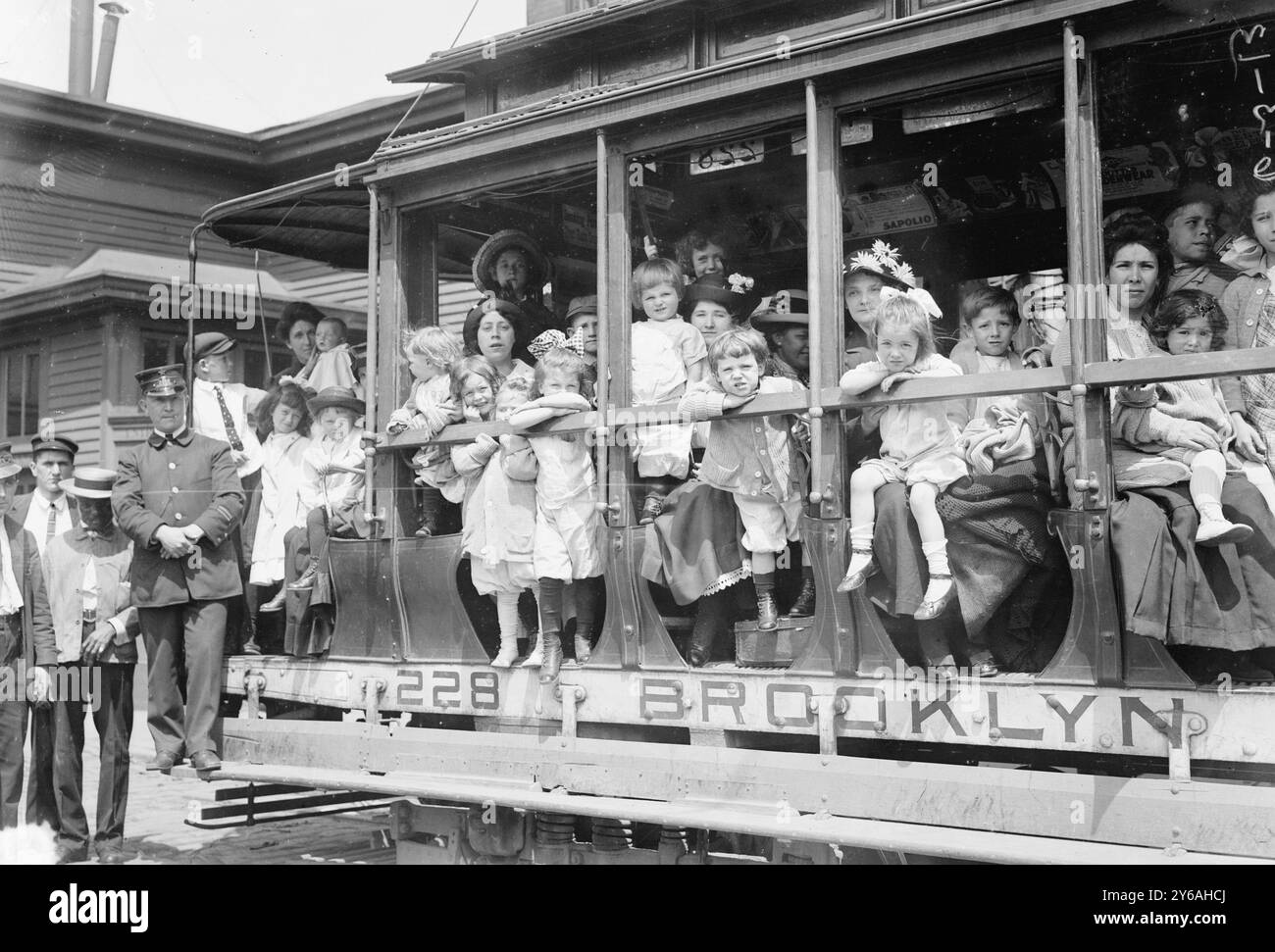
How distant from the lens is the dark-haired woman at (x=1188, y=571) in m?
3.53

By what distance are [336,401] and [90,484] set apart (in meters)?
1.30

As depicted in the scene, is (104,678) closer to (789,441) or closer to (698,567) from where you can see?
(698,567)

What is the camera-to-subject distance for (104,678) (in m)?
6.23

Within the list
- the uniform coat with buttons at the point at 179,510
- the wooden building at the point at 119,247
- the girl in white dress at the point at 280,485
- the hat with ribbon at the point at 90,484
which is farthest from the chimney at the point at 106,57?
the uniform coat with buttons at the point at 179,510

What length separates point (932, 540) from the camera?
400 centimetres

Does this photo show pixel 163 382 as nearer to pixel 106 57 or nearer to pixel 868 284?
pixel 868 284

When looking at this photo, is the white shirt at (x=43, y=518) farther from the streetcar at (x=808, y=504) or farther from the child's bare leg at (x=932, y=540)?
the child's bare leg at (x=932, y=540)

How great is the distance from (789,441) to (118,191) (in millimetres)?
12157

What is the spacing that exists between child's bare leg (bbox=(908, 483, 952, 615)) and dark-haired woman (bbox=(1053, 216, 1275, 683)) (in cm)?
43

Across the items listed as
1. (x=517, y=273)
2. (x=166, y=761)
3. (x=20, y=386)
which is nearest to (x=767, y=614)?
(x=517, y=273)

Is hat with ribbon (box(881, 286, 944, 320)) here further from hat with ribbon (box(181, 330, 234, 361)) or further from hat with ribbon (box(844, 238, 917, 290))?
hat with ribbon (box(181, 330, 234, 361))

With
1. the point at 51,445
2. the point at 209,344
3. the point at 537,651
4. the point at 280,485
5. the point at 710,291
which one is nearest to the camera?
the point at 537,651

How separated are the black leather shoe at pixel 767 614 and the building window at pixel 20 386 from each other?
11.1m

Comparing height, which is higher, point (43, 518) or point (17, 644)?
point (43, 518)
